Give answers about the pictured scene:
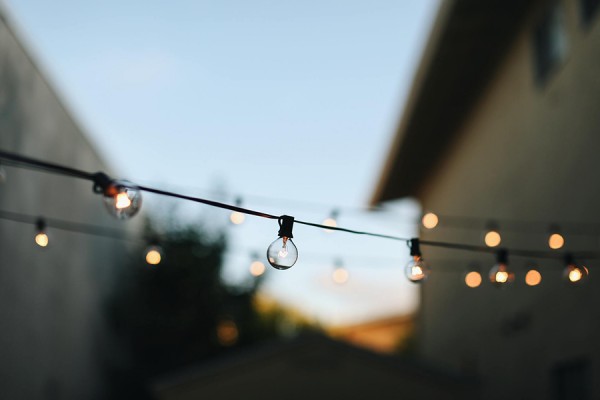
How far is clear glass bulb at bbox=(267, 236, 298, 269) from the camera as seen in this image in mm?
3695

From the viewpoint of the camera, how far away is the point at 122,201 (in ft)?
12.1

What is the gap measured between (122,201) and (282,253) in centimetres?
99

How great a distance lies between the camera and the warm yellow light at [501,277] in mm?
5148

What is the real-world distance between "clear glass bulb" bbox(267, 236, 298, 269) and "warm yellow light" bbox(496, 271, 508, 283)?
7.30ft

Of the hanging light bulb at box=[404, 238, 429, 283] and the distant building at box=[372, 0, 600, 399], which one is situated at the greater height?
the distant building at box=[372, 0, 600, 399]

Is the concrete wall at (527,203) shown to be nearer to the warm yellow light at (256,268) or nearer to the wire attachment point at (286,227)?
the warm yellow light at (256,268)

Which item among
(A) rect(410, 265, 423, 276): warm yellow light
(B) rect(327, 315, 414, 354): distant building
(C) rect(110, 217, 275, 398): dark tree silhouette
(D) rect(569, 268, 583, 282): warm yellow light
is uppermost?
(B) rect(327, 315, 414, 354): distant building

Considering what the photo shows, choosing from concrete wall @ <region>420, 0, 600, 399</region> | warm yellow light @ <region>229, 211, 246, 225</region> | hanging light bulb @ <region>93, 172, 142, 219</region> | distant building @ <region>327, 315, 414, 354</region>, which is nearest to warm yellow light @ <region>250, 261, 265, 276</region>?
warm yellow light @ <region>229, 211, 246, 225</region>

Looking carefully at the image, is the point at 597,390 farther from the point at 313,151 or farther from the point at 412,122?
the point at 313,151

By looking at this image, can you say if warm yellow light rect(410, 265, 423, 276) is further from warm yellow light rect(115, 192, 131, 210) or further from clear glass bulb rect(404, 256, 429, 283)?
warm yellow light rect(115, 192, 131, 210)

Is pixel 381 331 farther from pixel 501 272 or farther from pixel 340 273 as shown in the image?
pixel 501 272

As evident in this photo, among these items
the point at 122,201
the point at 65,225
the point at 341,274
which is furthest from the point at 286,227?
the point at 65,225

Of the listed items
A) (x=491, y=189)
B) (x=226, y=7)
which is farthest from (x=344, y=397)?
(x=226, y=7)

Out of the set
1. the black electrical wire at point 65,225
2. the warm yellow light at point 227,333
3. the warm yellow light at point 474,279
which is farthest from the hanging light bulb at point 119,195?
the warm yellow light at point 227,333
